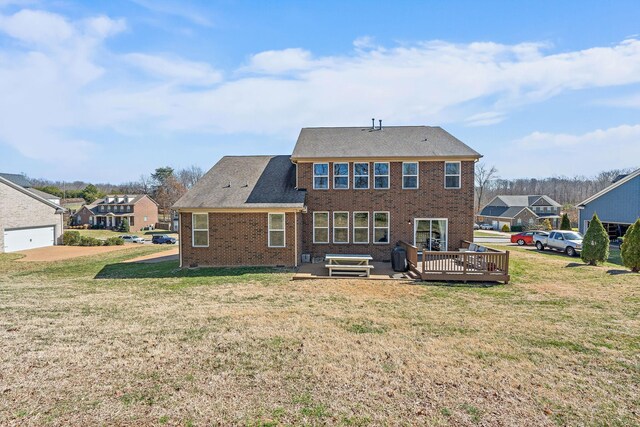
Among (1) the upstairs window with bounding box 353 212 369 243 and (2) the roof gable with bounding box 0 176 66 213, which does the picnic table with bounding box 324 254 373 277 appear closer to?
(1) the upstairs window with bounding box 353 212 369 243

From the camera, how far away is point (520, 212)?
54000mm

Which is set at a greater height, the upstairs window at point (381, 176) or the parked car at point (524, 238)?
the upstairs window at point (381, 176)

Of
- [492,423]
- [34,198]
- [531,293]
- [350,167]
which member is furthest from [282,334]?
[34,198]

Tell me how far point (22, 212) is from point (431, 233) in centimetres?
3256

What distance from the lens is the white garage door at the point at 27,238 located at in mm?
27281

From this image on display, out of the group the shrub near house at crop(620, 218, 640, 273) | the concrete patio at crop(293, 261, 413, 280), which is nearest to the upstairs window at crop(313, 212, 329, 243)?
the concrete patio at crop(293, 261, 413, 280)

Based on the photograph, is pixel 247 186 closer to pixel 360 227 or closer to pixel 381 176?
pixel 360 227

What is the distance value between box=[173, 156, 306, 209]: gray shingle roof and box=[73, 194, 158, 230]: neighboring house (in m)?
49.4

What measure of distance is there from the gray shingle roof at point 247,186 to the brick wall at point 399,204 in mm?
1247

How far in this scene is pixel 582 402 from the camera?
4875 millimetres

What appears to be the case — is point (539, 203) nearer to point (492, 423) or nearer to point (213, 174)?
point (213, 174)

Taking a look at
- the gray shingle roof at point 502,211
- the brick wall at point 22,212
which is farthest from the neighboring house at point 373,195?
the gray shingle roof at point 502,211

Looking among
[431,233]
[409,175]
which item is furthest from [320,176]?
[431,233]

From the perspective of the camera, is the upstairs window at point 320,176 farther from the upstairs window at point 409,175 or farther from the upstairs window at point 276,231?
the upstairs window at point 409,175
